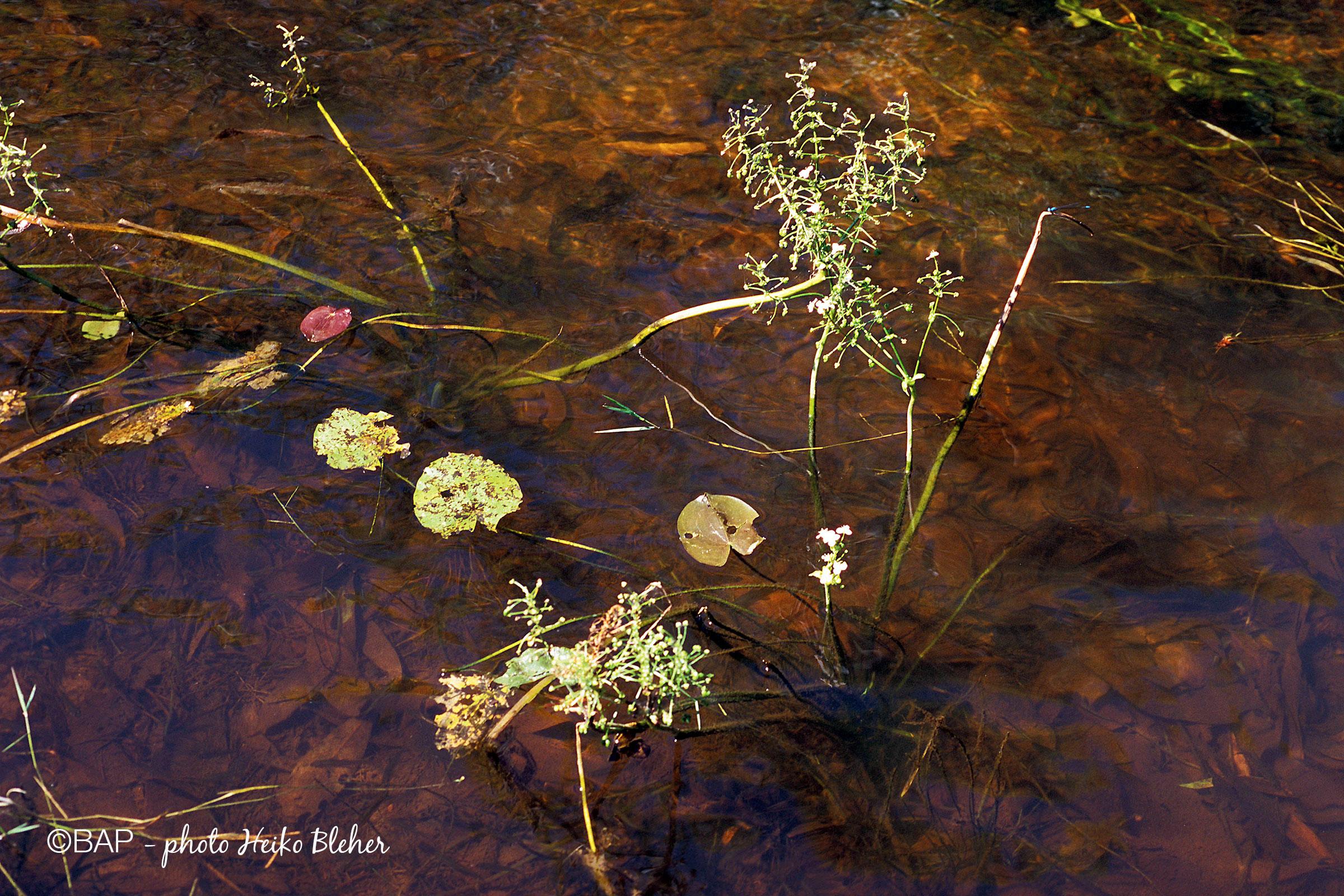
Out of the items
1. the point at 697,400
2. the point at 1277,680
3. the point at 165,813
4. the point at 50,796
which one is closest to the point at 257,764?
the point at 165,813

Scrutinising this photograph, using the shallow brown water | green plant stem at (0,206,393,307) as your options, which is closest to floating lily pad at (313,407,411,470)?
the shallow brown water

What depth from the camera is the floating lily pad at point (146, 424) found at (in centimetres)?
241

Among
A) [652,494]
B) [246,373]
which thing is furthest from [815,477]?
[246,373]

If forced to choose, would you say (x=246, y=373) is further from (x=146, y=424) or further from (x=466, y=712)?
(x=466, y=712)

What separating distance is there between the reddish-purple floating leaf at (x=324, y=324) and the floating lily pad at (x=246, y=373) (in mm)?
112

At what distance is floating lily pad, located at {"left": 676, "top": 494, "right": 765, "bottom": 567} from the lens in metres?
2.23

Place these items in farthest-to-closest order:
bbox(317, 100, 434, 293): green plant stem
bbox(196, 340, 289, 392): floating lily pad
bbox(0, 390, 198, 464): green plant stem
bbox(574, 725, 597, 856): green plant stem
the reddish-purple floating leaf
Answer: bbox(317, 100, 434, 293): green plant stem, the reddish-purple floating leaf, bbox(196, 340, 289, 392): floating lily pad, bbox(0, 390, 198, 464): green plant stem, bbox(574, 725, 597, 856): green plant stem

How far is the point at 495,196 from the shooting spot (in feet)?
10.5

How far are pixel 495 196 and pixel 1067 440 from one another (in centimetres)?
209

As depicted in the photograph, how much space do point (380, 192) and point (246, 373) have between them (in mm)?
893

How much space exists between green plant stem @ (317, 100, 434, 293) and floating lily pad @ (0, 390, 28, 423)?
45.9 inches

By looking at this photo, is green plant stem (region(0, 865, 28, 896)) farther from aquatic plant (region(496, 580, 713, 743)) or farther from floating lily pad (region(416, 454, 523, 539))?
floating lily pad (region(416, 454, 523, 539))

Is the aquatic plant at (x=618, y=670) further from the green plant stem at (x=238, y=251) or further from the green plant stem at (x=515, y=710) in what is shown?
the green plant stem at (x=238, y=251)

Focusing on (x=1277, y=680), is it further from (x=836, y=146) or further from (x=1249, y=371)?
(x=836, y=146)
